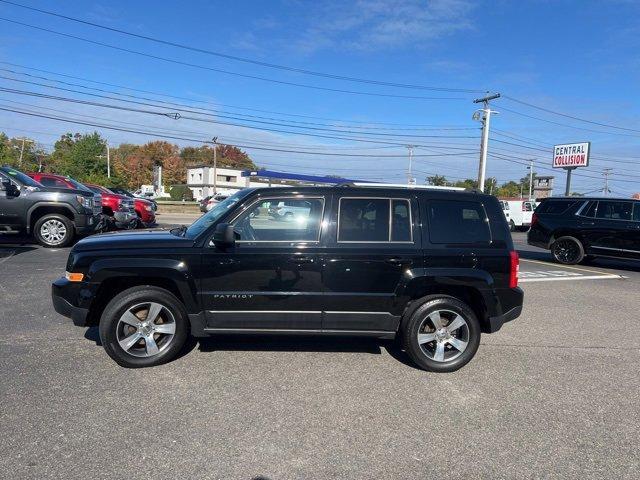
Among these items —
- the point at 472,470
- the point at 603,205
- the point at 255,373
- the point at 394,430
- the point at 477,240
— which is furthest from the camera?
the point at 603,205

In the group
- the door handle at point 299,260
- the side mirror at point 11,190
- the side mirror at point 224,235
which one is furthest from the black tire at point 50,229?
the door handle at point 299,260

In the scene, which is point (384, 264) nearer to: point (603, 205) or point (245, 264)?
point (245, 264)

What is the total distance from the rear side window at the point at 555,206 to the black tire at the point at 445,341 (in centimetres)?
1019

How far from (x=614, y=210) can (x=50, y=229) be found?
1473cm

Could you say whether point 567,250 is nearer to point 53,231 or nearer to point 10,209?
point 53,231

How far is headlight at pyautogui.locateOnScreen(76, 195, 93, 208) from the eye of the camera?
38.9ft

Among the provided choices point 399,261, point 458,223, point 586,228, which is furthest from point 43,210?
point 586,228

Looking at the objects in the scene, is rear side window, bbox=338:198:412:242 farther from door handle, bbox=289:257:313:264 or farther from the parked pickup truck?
the parked pickup truck

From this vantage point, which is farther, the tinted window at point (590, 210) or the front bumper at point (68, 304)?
the tinted window at point (590, 210)

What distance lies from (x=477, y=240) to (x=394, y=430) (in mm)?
2172

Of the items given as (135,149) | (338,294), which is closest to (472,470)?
(338,294)

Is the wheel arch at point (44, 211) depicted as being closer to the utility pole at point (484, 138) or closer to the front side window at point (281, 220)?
the front side window at point (281, 220)

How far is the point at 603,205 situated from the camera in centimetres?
1252

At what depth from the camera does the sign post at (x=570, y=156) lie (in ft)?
142
